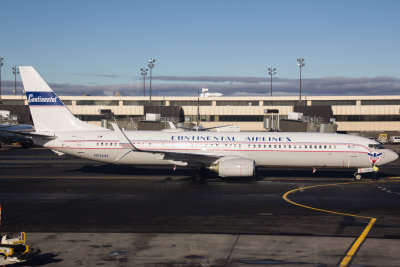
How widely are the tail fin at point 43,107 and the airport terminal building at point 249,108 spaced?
179 ft

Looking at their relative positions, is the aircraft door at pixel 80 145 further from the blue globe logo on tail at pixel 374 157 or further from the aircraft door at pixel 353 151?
the blue globe logo on tail at pixel 374 157

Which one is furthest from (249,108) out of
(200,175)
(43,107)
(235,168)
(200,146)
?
(235,168)

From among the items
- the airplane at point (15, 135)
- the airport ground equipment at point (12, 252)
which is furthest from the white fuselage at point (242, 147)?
the airplane at point (15, 135)

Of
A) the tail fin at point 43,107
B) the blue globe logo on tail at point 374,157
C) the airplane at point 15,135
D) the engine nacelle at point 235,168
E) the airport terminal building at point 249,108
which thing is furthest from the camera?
the airport terminal building at point 249,108

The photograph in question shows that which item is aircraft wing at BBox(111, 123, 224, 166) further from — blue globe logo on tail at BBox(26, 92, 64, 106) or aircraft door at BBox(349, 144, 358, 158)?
aircraft door at BBox(349, 144, 358, 158)

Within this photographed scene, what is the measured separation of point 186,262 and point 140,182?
19.0 m

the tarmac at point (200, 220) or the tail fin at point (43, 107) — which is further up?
the tail fin at point (43, 107)

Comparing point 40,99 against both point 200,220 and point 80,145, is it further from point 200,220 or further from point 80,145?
point 200,220

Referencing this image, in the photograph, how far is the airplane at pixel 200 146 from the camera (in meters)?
34.5

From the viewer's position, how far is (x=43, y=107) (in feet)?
119

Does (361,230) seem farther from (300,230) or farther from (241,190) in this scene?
(241,190)

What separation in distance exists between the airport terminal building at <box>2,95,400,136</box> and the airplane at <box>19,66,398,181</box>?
54.6 meters

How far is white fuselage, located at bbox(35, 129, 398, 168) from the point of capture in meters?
34.5

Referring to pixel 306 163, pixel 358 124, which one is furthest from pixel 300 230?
pixel 358 124
